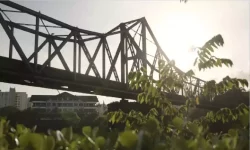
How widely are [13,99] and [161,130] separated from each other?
184593 mm

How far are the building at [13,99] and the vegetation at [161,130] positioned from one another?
169 meters

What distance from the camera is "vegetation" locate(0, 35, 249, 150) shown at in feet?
3.96

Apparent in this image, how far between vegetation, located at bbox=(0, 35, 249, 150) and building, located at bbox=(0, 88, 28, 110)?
169m

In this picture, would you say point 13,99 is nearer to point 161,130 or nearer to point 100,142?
point 161,130

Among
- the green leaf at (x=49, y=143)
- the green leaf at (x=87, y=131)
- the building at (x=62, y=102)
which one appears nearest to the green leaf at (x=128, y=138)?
the green leaf at (x=49, y=143)

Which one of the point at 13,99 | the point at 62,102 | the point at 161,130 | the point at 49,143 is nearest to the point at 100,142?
the point at 49,143

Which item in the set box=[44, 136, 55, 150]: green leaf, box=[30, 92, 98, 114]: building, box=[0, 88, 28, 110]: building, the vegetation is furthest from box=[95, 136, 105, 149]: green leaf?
box=[0, 88, 28, 110]: building

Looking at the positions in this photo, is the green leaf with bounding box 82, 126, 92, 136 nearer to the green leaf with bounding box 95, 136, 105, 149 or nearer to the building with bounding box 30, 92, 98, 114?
the green leaf with bounding box 95, 136, 105, 149

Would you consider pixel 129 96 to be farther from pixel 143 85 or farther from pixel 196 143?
pixel 196 143

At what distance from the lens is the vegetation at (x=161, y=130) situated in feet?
3.96

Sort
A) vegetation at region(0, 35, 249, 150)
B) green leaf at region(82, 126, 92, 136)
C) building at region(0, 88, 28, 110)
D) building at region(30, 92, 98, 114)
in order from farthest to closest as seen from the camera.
→ building at region(0, 88, 28, 110) < building at region(30, 92, 98, 114) < green leaf at region(82, 126, 92, 136) < vegetation at region(0, 35, 249, 150)

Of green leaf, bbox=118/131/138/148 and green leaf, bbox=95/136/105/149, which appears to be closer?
green leaf, bbox=118/131/138/148

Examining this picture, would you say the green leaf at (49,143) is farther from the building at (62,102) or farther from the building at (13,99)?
the building at (13,99)

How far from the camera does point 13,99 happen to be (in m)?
174
